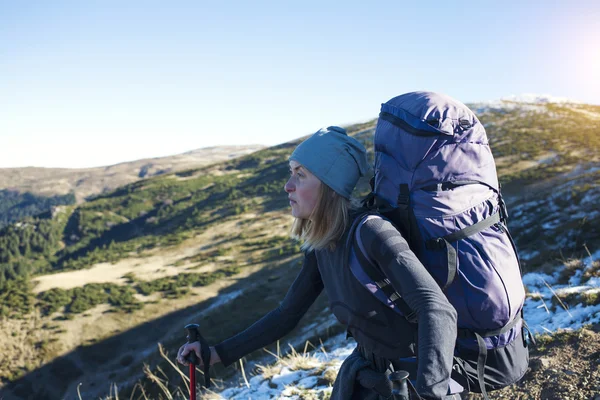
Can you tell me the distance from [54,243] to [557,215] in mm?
69764

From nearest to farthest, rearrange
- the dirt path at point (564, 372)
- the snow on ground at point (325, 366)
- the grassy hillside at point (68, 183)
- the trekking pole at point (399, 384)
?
the trekking pole at point (399, 384)
the dirt path at point (564, 372)
the snow on ground at point (325, 366)
the grassy hillside at point (68, 183)

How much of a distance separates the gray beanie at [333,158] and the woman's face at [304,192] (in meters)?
0.04

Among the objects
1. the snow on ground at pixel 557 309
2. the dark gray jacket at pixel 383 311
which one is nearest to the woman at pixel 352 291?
the dark gray jacket at pixel 383 311

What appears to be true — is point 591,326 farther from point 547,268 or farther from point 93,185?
point 93,185

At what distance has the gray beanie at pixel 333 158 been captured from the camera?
1.99 metres

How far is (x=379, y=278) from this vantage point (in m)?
1.71

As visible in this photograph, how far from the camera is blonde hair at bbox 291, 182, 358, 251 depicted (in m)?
1.91

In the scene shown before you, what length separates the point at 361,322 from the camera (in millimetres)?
1813

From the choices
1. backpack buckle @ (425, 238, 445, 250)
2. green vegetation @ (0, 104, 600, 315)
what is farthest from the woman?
green vegetation @ (0, 104, 600, 315)

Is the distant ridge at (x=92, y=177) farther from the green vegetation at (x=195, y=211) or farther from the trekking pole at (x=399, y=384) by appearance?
the trekking pole at (x=399, y=384)

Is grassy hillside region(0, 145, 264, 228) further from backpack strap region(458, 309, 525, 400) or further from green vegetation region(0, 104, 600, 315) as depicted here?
backpack strap region(458, 309, 525, 400)

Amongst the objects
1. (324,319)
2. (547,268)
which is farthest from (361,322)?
(324,319)

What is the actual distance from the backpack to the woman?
0.10 m

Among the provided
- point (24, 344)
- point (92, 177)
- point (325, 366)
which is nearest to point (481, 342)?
point (325, 366)
